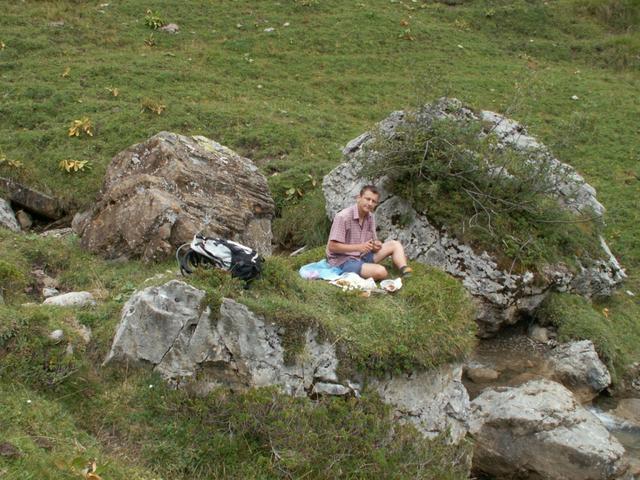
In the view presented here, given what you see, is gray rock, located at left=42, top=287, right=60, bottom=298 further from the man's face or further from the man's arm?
the man's face

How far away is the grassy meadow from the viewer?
753cm

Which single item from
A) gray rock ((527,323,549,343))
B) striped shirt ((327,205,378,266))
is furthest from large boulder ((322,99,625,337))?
striped shirt ((327,205,378,266))

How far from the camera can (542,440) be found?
988 cm

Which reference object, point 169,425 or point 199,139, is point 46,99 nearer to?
point 199,139

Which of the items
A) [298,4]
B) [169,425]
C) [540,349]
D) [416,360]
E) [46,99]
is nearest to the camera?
[169,425]

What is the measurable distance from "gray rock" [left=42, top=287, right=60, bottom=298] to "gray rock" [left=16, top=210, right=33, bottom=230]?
16.0ft

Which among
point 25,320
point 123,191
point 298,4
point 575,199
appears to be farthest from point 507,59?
point 25,320

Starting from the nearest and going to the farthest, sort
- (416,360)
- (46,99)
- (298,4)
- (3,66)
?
(416,360) < (46,99) < (3,66) < (298,4)

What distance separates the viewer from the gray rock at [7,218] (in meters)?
14.1

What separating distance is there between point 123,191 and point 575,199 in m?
9.28

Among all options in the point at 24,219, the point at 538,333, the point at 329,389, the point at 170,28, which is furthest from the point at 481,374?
the point at 170,28

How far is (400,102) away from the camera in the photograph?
80.9 ft

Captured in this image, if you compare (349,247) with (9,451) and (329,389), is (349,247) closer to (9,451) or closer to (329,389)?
(329,389)

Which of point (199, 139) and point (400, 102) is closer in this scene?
point (199, 139)
